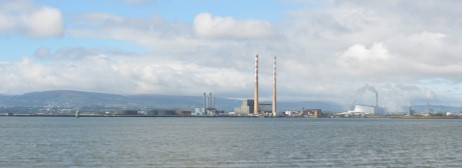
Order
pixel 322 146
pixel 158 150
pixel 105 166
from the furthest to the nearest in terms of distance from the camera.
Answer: pixel 322 146 → pixel 158 150 → pixel 105 166

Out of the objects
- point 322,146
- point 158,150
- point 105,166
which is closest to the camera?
point 105,166

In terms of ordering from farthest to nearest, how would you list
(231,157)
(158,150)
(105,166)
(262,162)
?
(158,150) < (231,157) < (262,162) < (105,166)

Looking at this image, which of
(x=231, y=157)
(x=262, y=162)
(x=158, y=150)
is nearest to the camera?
(x=262, y=162)

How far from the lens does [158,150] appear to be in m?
55.2

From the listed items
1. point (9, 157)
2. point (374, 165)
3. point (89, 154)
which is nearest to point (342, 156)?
point (374, 165)

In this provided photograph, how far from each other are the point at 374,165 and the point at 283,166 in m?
6.13

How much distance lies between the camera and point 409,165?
143 feet

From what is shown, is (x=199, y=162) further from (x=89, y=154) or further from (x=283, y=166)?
(x=89, y=154)

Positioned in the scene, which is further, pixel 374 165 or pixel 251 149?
pixel 251 149

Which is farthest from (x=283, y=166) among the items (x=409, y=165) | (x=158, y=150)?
(x=158, y=150)

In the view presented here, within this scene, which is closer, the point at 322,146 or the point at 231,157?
the point at 231,157

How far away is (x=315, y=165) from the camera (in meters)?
43.1

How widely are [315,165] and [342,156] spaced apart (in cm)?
730

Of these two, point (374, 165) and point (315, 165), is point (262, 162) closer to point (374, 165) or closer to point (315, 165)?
point (315, 165)
